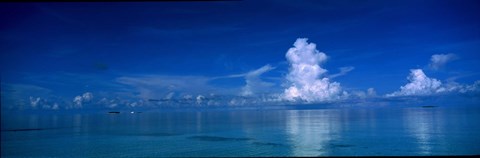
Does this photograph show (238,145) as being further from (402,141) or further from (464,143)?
(464,143)

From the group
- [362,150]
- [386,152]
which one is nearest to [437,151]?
[386,152]

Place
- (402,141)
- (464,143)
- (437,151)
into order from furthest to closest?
(402,141), (464,143), (437,151)

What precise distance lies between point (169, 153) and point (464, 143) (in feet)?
40.1

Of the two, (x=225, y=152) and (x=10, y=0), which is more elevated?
(x=10, y=0)

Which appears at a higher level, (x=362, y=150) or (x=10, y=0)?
(x=10, y=0)

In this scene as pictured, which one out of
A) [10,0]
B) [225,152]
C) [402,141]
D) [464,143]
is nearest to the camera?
[10,0]

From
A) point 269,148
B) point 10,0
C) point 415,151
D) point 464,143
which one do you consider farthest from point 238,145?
point 10,0

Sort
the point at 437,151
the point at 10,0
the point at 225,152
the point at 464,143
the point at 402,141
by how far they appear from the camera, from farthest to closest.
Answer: the point at 402,141, the point at 464,143, the point at 225,152, the point at 437,151, the point at 10,0

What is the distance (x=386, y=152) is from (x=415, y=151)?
111 centimetres

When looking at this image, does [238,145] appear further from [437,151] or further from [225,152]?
[437,151]

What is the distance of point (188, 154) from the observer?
43.8 ft

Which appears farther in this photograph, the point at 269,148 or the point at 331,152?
the point at 269,148

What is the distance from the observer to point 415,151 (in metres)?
13.5

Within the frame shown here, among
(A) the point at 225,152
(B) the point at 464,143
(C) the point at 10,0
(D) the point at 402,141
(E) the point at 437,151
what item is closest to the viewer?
(C) the point at 10,0
